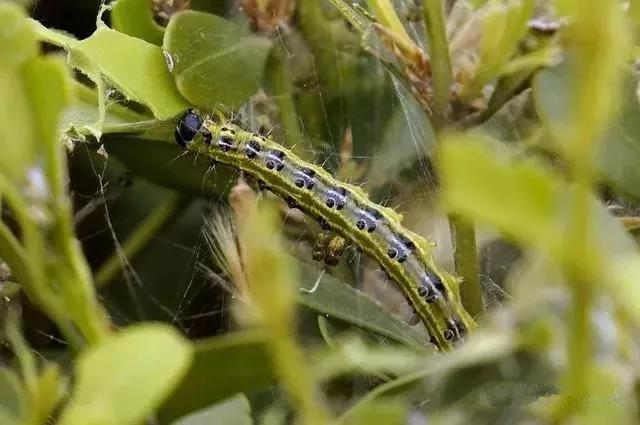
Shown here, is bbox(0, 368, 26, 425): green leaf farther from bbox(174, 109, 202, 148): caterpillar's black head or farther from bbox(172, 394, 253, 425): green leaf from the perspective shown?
bbox(174, 109, 202, 148): caterpillar's black head

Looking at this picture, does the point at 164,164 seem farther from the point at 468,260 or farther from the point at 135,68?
the point at 468,260

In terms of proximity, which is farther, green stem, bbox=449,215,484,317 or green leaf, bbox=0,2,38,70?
green stem, bbox=449,215,484,317

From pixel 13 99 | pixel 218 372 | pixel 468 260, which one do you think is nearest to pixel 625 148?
pixel 468 260

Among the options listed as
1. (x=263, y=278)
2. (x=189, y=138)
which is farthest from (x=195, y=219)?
(x=263, y=278)

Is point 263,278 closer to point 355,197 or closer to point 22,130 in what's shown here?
point 22,130

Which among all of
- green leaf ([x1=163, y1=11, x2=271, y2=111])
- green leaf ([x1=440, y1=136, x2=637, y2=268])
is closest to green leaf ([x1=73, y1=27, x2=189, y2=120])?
green leaf ([x1=163, y1=11, x2=271, y2=111])
